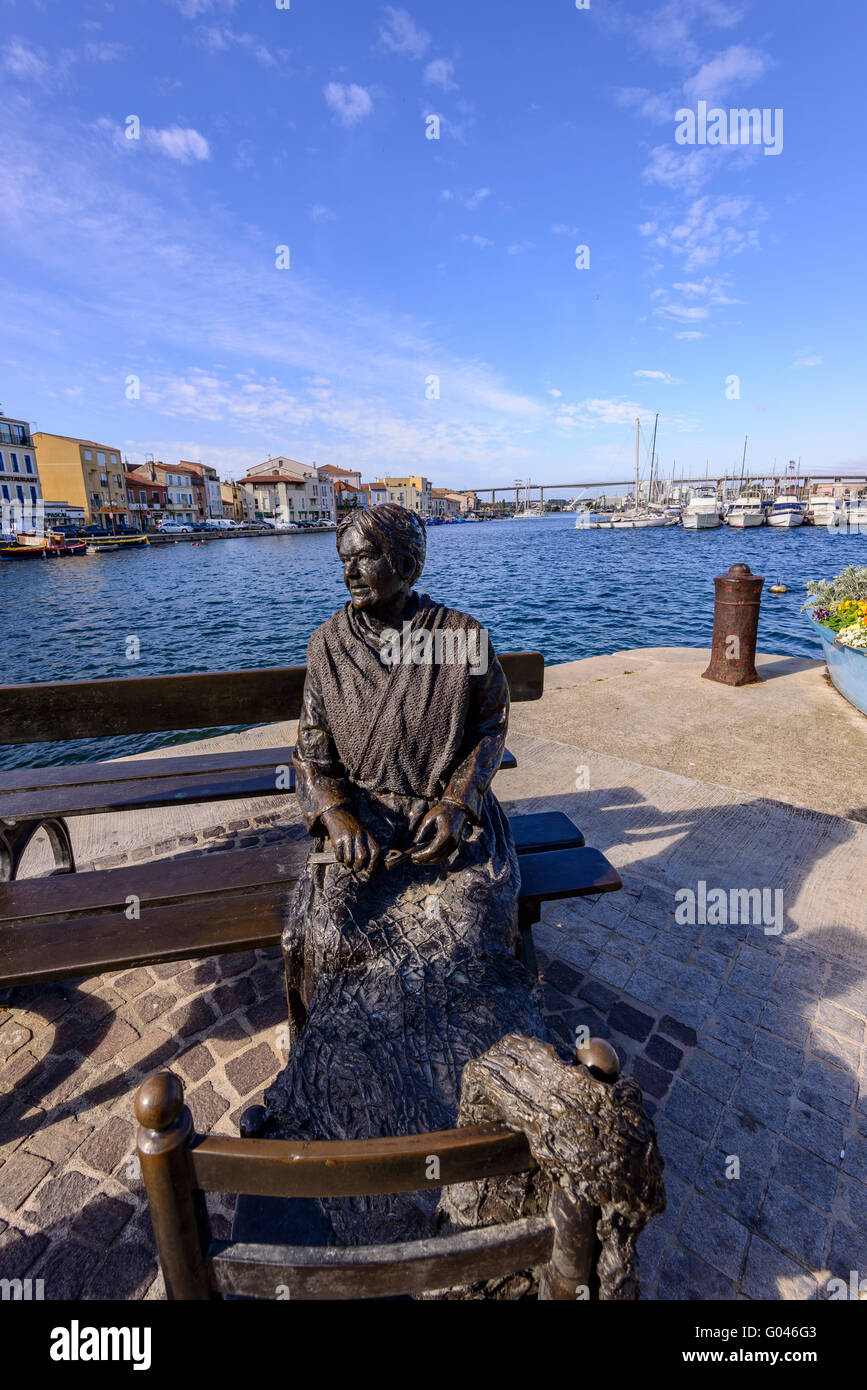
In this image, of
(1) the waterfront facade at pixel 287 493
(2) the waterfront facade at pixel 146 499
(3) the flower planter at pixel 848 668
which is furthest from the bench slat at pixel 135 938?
(1) the waterfront facade at pixel 287 493

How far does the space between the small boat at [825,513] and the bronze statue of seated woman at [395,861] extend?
75.6m

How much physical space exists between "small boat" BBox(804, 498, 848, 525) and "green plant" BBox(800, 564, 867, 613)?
223ft

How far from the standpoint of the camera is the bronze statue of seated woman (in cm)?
184

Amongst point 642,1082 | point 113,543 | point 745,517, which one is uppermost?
point 745,517

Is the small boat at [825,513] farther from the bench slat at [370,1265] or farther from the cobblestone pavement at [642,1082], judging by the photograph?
the bench slat at [370,1265]

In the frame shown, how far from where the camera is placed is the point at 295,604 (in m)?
27.4

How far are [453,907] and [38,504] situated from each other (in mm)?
71262

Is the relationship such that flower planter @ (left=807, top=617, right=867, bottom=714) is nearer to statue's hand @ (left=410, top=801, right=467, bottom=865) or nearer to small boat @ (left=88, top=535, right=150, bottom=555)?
statue's hand @ (left=410, top=801, right=467, bottom=865)

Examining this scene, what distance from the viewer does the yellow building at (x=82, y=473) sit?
63.1 m

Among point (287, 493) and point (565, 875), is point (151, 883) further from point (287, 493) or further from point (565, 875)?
point (287, 493)

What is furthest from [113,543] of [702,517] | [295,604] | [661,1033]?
[661,1033]

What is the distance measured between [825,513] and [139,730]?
82.1m

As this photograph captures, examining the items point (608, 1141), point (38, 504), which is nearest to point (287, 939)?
point (608, 1141)

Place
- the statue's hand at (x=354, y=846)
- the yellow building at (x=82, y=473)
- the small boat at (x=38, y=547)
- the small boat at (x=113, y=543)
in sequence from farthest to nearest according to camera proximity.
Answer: the yellow building at (x=82, y=473), the small boat at (x=113, y=543), the small boat at (x=38, y=547), the statue's hand at (x=354, y=846)
